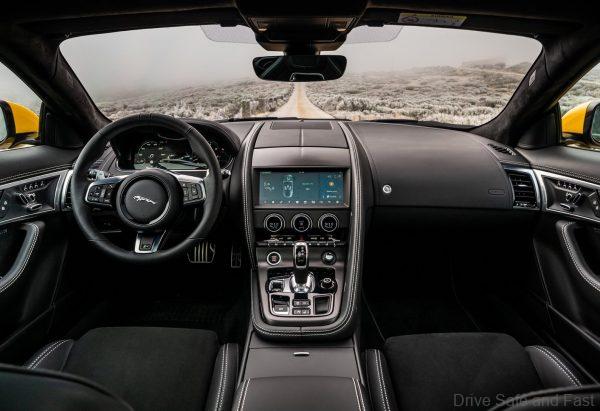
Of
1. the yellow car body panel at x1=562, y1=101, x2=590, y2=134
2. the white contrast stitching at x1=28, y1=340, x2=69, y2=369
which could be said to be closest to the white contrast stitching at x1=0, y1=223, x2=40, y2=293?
the white contrast stitching at x1=28, y1=340, x2=69, y2=369

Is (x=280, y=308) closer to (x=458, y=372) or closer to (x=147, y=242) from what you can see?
(x=147, y=242)

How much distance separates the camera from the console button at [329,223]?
A: 2.56m

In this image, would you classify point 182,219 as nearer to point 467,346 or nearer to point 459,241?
point 467,346

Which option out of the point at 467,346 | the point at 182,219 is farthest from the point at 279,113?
the point at 467,346

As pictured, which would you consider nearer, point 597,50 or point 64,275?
point 597,50

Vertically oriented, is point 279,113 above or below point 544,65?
below

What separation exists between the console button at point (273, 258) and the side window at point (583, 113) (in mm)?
2146

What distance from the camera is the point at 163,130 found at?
2617 mm

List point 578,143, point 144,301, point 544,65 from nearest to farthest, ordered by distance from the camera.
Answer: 1. point 544,65
2. point 578,143
3. point 144,301

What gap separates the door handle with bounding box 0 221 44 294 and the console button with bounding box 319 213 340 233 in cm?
161

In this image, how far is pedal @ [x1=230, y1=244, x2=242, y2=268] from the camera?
3154mm

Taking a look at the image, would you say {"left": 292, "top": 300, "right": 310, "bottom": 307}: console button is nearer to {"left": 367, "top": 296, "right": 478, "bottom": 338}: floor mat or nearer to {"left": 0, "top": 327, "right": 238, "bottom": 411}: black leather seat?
{"left": 0, "top": 327, "right": 238, "bottom": 411}: black leather seat

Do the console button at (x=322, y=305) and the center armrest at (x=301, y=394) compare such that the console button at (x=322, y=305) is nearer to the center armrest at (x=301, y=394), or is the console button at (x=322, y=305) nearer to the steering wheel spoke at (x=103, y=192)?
the center armrest at (x=301, y=394)

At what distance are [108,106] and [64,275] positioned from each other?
123 centimetres
